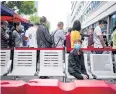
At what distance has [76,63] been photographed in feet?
26.8

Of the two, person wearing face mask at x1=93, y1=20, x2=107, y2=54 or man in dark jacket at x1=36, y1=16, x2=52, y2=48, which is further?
person wearing face mask at x1=93, y1=20, x2=107, y2=54

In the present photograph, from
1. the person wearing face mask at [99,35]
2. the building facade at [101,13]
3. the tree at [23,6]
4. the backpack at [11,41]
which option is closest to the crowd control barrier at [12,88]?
the person wearing face mask at [99,35]

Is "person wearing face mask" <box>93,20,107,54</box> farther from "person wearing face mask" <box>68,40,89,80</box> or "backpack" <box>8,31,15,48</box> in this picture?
"backpack" <box>8,31,15,48</box>

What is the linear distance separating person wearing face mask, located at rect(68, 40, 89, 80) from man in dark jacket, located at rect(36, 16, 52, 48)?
121 cm

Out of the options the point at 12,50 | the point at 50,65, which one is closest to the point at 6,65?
the point at 12,50

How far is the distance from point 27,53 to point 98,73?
2.01m

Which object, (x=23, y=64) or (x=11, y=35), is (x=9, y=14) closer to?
(x=11, y=35)

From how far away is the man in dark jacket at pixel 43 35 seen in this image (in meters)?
9.16

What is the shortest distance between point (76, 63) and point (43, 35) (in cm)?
158

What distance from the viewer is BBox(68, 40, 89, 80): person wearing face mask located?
8.03m

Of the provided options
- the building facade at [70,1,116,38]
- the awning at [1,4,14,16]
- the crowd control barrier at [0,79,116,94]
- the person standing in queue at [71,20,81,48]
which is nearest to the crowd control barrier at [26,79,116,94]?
the crowd control barrier at [0,79,116,94]

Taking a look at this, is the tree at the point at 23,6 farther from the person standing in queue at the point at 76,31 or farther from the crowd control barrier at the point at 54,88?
the crowd control barrier at the point at 54,88

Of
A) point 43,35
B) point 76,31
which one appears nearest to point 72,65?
point 76,31

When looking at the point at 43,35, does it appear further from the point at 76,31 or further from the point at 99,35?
the point at 99,35
